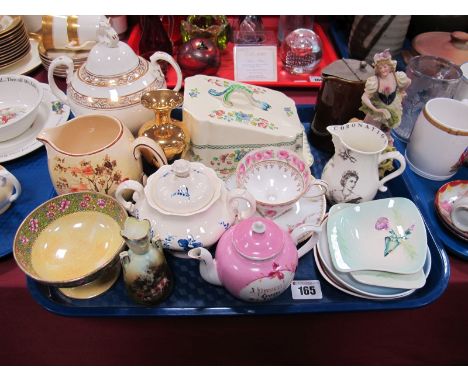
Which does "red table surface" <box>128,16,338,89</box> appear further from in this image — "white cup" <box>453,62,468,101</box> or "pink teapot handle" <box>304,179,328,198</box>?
"pink teapot handle" <box>304,179,328,198</box>

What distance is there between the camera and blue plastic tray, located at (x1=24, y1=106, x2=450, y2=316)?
80cm

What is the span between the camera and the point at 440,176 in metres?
1.05

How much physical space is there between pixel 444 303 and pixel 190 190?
25.3 inches

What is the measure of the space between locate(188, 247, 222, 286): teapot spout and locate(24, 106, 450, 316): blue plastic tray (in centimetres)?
5

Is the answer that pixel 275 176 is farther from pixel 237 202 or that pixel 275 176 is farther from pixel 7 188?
pixel 7 188

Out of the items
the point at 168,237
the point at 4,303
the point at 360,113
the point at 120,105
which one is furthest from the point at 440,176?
the point at 4,303

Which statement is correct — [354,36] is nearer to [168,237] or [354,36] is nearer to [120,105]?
[120,105]

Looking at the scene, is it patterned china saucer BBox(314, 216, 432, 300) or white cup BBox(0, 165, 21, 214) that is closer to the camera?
patterned china saucer BBox(314, 216, 432, 300)

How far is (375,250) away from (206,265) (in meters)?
0.37

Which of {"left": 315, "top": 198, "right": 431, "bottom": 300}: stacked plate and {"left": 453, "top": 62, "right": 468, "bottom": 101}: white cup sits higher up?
{"left": 453, "top": 62, "right": 468, "bottom": 101}: white cup

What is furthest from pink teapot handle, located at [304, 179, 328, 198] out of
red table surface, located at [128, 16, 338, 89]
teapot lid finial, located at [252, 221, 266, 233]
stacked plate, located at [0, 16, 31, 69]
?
stacked plate, located at [0, 16, 31, 69]

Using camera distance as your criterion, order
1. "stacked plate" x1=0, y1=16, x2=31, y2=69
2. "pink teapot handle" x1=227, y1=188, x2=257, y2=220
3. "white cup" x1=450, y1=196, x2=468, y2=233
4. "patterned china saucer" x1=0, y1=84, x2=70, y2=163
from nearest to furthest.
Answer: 1. "pink teapot handle" x1=227, y1=188, x2=257, y2=220
2. "white cup" x1=450, y1=196, x2=468, y2=233
3. "patterned china saucer" x1=0, y1=84, x2=70, y2=163
4. "stacked plate" x1=0, y1=16, x2=31, y2=69

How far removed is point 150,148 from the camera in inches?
33.1

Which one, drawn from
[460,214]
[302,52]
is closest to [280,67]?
[302,52]
